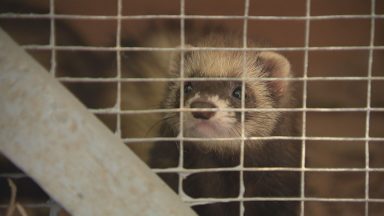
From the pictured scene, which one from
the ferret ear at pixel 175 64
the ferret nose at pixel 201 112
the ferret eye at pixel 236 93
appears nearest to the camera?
the ferret nose at pixel 201 112

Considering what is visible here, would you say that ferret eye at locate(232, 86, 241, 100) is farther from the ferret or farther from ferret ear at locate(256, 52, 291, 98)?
ferret ear at locate(256, 52, 291, 98)

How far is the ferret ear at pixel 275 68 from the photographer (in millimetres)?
1846

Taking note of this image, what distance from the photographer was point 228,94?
1719mm

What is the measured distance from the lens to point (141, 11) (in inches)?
88.3

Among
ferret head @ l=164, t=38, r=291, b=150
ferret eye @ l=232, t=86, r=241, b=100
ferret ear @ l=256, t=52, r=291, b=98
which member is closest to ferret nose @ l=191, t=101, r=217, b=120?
ferret head @ l=164, t=38, r=291, b=150

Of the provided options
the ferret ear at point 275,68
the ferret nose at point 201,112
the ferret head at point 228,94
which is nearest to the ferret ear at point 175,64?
the ferret head at point 228,94

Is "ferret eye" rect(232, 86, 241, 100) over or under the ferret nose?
over

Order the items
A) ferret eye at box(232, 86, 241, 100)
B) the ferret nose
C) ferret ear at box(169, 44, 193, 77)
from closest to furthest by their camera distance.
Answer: the ferret nose
ferret eye at box(232, 86, 241, 100)
ferret ear at box(169, 44, 193, 77)

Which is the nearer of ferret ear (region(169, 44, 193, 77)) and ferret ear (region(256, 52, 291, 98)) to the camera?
ferret ear (region(256, 52, 291, 98))

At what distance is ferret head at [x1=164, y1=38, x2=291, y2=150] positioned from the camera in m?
1.63

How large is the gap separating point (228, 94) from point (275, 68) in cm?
28

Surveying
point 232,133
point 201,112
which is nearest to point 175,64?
point 232,133

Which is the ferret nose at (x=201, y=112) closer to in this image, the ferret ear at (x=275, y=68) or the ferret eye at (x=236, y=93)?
the ferret eye at (x=236, y=93)

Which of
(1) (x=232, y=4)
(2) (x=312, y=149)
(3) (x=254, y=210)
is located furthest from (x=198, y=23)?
(3) (x=254, y=210)
